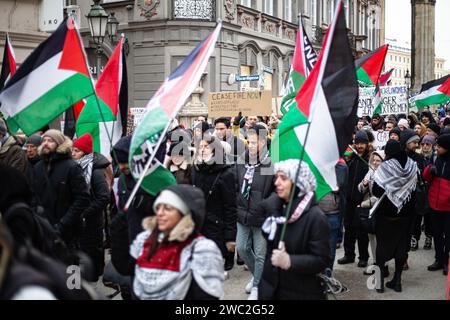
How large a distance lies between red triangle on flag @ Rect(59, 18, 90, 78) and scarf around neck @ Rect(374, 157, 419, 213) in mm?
3657

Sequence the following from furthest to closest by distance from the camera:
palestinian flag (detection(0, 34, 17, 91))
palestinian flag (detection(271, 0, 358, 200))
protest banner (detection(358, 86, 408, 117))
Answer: protest banner (detection(358, 86, 408, 117)) → palestinian flag (detection(0, 34, 17, 91)) → palestinian flag (detection(271, 0, 358, 200))

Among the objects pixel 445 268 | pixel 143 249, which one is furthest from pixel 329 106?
pixel 445 268

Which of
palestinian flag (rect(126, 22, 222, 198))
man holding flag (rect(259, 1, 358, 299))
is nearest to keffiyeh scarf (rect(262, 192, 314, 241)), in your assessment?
man holding flag (rect(259, 1, 358, 299))

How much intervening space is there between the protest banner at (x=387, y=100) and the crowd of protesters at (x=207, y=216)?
4.09m

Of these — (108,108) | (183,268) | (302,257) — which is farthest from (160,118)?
(108,108)

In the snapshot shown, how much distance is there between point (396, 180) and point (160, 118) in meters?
3.48

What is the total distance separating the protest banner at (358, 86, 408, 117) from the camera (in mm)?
14531

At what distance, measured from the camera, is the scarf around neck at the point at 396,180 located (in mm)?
6984

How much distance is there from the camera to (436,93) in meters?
13.8

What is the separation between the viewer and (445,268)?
7.93m

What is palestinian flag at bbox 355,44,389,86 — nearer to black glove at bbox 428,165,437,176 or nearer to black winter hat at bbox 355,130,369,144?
black winter hat at bbox 355,130,369,144

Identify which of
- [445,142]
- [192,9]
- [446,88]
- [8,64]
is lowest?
[445,142]

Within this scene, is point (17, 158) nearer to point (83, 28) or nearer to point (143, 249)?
point (143, 249)

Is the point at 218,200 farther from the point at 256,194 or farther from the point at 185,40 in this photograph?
the point at 185,40
